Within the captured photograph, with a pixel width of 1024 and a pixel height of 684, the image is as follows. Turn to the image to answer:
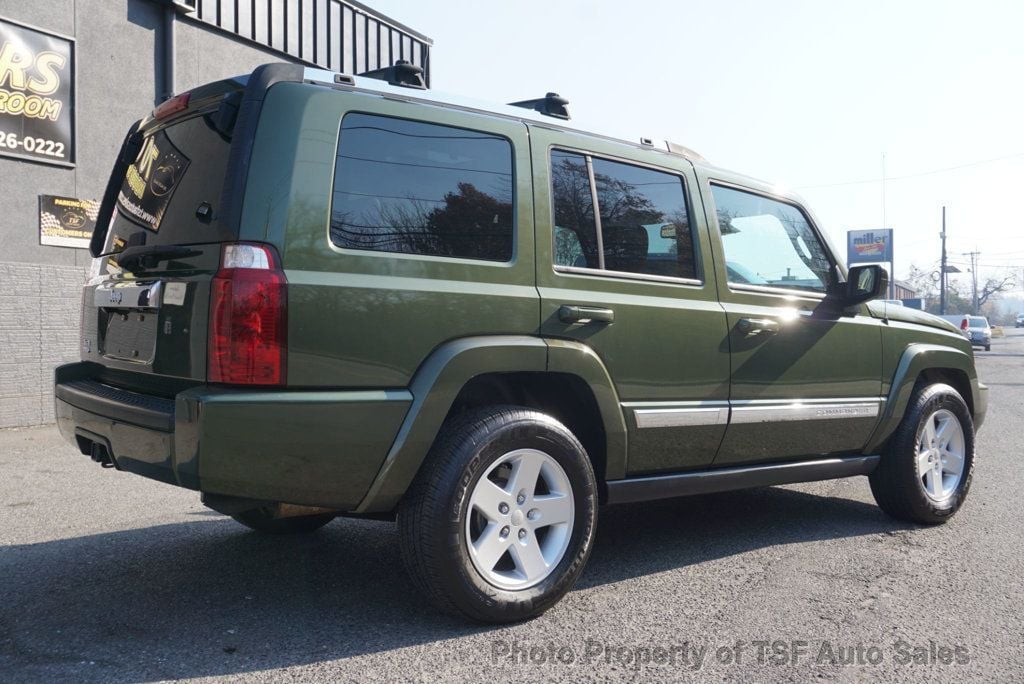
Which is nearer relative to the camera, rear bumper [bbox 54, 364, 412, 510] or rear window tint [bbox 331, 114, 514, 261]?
rear bumper [bbox 54, 364, 412, 510]

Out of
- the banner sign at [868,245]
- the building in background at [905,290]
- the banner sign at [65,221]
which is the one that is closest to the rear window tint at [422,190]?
the banner sign at [65,221]

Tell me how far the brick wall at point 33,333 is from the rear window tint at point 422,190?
22.2ft

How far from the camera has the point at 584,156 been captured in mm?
3973

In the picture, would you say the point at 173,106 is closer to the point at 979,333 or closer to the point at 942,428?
the point at 942,428

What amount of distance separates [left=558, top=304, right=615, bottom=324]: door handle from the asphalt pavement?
1.15 metres

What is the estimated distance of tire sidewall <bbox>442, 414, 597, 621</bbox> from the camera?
10.7 ft

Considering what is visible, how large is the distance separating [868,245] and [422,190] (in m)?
83.1

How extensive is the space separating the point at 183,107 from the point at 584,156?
1644 millimetres

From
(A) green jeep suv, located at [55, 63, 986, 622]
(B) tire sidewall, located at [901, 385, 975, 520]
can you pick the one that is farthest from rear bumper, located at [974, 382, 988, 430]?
(A) green jeep suv, located at [55, 63, 986, 622]

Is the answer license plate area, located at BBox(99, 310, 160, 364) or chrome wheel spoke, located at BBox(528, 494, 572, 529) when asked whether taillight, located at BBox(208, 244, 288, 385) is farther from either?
chrome wheel spoke, located at BBox(528, 494, 572, 529)

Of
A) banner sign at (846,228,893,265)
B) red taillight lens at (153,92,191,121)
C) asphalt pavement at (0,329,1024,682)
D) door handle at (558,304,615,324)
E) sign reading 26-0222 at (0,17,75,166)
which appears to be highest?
banner sign at (846,228,893,265)

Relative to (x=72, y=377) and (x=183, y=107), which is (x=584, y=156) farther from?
→ (x=72, y=377)

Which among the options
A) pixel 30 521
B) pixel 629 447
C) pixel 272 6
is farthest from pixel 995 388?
pixel 30 521

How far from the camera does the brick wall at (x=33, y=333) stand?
862 centimetres
